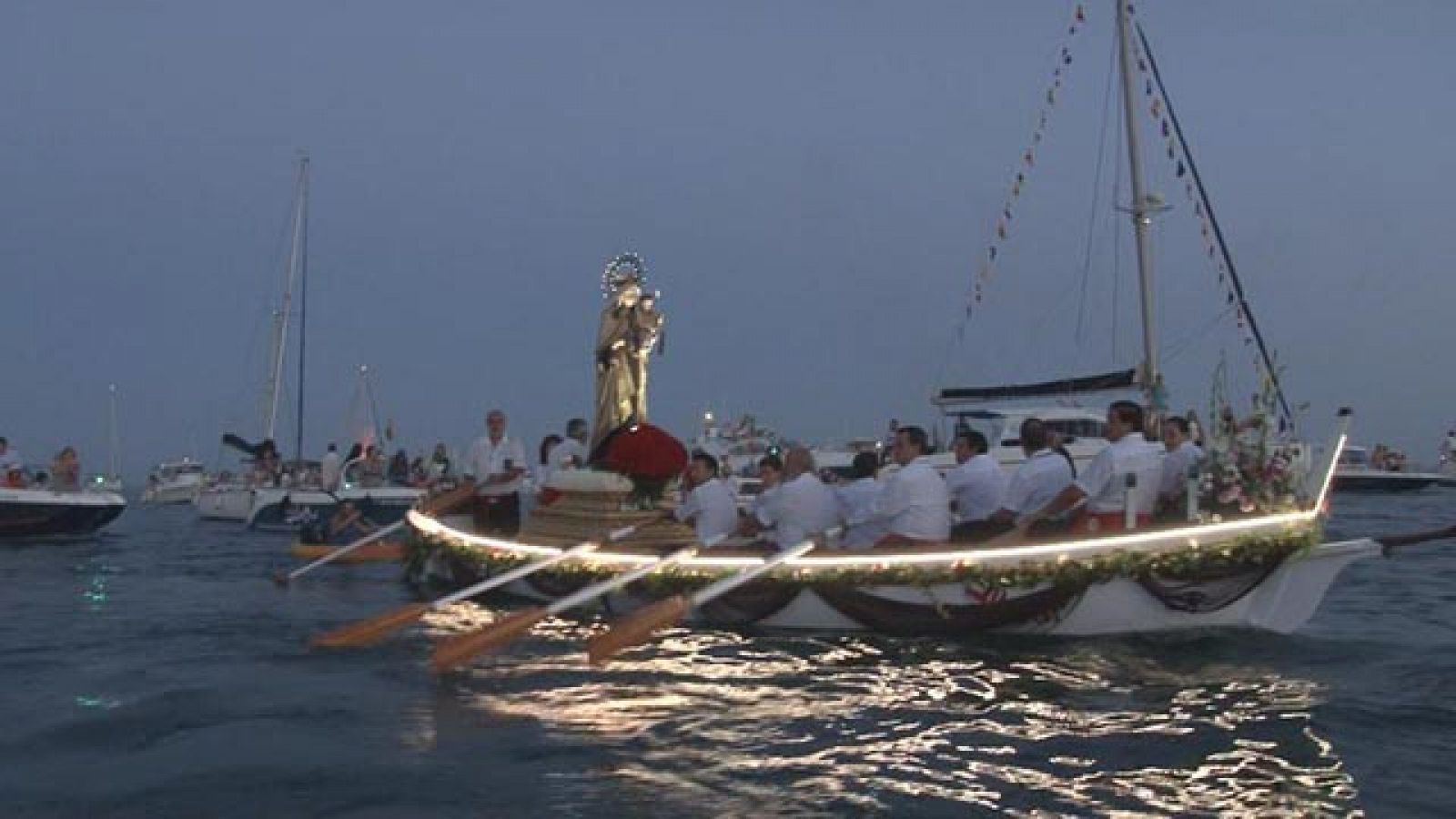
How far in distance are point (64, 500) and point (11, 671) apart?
16.4 meters

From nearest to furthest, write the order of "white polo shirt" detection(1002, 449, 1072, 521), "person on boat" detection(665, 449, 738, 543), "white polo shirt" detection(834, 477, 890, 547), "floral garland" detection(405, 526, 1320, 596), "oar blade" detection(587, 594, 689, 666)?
"oar blade" detection(587, 594, 689, 666), "floral garland" detection(405, 526, 1320, 596), "white polo shirt" detection(1002, 449, 1072, 521), "white polo shirt" detection(834, 477, 890, 547), "person on boat" detection(665, 449, 738, 543)

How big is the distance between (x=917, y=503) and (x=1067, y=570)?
1.63 meters

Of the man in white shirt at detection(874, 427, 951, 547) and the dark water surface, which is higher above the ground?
the man in white shirt at detection(874, 427, 951, 547)

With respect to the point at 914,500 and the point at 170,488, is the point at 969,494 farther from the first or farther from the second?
the point at 170,488

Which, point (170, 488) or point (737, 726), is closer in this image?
point (737, 726)

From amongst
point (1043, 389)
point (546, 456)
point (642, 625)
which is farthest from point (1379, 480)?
point (642, 625)

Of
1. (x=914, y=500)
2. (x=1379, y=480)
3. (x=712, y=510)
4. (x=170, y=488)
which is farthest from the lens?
(x=170, y=488)

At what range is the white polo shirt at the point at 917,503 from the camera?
12.1 metres

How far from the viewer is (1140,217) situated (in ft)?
74.7

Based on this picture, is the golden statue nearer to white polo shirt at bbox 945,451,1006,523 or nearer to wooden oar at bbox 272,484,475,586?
wooden oar at bbox 272,484,475,586

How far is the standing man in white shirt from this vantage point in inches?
718

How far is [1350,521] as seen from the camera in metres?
33.1

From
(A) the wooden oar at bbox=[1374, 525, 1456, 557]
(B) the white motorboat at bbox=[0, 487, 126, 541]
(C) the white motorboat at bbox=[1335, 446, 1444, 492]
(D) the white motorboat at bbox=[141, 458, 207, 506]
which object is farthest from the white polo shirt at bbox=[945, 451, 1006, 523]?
(D) the white motorboat at bbox=[141, 458, 207, 506]

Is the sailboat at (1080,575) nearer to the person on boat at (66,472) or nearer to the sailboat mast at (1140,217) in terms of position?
the sailboat mast at (1140,217)
